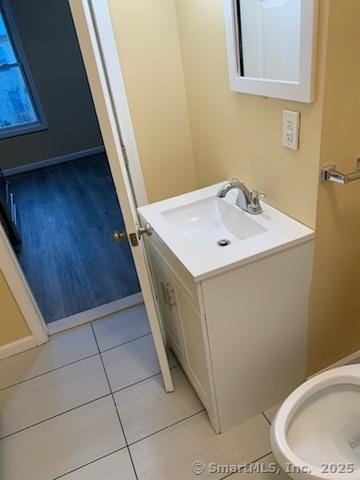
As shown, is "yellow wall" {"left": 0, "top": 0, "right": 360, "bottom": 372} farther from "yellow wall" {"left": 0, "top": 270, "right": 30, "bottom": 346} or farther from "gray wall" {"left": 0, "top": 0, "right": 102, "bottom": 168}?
"gray wall" {"left": 0, "top": 0, "right": 102, "bottom": 168}

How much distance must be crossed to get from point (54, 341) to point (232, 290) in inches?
54.0

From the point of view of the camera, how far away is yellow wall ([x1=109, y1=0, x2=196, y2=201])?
5.07 feet

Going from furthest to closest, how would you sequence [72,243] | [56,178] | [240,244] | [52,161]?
[52,161]
[56,178]
[72,243]
[240,244]

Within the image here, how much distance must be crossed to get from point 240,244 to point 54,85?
4.46 meters

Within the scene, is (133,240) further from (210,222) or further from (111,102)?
(111,102)

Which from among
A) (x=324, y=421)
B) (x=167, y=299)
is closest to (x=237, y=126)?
(x=167, y=299)

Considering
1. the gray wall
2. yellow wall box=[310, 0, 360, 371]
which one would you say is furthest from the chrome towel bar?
the gray wall

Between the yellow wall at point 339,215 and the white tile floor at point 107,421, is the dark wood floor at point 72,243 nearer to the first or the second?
the white tile floor at point 107,421

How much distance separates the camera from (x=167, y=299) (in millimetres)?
1615

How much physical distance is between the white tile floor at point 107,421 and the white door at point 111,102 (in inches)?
7.0

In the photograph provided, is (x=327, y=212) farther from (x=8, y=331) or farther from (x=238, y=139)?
(x=8, y=331)

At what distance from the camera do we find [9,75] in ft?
15.5

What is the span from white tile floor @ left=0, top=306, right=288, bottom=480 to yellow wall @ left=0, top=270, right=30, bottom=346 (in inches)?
4.7

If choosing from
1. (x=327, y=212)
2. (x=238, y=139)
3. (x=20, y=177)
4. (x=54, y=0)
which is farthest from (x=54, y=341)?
(x=54, y=0)
